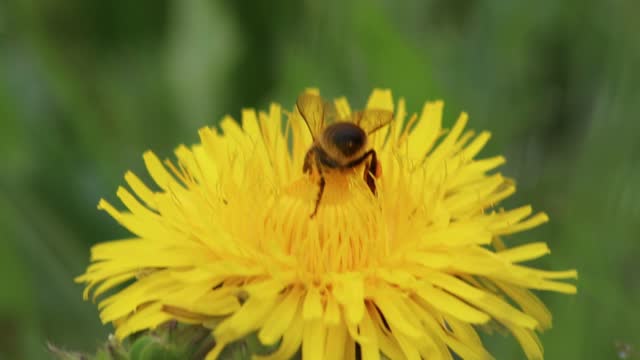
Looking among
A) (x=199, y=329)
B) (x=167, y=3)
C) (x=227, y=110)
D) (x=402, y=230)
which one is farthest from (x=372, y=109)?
(x=167, y=3)

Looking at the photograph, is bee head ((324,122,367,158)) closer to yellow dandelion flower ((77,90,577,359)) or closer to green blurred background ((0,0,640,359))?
yellow dandelion flower ((77,90,577,359))

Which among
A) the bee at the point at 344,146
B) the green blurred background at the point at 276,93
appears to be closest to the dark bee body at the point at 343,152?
the bee at the point at 344,146

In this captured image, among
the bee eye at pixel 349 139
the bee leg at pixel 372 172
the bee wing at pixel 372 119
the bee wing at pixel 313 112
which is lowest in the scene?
the bee leg at pixel 372 172

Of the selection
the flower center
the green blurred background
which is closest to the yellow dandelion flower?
the flower center

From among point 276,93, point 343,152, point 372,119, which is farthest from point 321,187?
point 276,93

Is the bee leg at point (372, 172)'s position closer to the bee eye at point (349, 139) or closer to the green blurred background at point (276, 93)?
the bee eye at point (349, 139)

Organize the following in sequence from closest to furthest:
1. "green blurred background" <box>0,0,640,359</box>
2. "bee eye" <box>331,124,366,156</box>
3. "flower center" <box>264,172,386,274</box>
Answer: "flower center" <box>264,172,386,274</box>
"bee eye" <box>331,124,366,156</box>
"green blurred background" <box>0,0,640,359</box>
